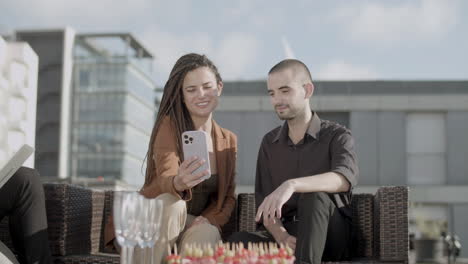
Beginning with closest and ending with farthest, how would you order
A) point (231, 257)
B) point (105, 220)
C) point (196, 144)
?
1. point (231, 257)
2. point (196, 144)
3. point (105, 220)

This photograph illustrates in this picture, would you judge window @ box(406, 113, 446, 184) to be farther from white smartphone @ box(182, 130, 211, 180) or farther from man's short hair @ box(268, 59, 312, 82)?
white smartphone @ box(182, 130, 211, 180)

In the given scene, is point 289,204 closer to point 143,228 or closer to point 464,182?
point 143,228

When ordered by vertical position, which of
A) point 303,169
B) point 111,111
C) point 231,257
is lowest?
point 231,257

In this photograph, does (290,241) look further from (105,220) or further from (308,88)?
(105,220)

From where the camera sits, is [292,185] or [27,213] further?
[27,213]

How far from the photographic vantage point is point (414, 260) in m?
19.3

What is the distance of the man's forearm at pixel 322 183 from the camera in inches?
117

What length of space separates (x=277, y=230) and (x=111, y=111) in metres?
68.5

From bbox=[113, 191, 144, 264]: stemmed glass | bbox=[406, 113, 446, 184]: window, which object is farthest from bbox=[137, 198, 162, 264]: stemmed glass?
bbox=[406, 113, 446, 184]: window

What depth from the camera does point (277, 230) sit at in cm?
330

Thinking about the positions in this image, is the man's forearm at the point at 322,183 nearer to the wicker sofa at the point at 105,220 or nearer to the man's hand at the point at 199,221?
the wicker sofa at the point at 105,220

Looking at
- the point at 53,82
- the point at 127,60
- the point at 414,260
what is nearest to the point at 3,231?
the point at 414,260

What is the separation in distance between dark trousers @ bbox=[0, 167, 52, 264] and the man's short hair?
4.43 ft

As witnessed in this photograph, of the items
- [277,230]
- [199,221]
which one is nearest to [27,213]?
[199,221]
